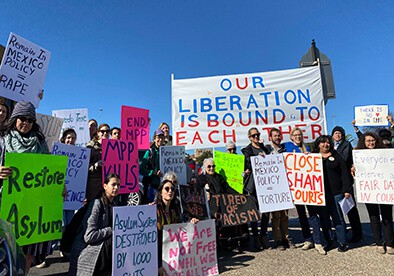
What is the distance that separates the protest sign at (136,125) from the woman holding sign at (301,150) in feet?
8.28

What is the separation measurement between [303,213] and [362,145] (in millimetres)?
1454

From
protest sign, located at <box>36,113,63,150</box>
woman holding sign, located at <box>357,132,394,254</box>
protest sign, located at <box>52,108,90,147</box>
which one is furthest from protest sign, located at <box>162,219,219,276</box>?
protest sign, located at <box>52,108,90,147</box>

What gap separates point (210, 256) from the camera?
12.5ft

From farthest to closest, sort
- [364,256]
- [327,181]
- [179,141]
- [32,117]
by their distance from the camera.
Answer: [179,141], [327,181], [364,256], [32,117]

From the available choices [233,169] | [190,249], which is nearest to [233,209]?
[233,169]

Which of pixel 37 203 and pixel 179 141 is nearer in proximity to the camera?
pixel 37 203

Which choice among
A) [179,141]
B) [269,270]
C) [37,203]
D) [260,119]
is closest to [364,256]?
[269,270]

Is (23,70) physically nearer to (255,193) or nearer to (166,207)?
(166,207)

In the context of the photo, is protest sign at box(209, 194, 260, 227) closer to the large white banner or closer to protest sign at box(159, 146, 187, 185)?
protest sign at box(159, 146, 187, 185)

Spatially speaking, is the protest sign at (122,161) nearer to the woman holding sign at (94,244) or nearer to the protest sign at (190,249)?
the woman holding sign at (94,244)

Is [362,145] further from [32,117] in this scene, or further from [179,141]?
[32,117]

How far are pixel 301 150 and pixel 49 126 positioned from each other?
13.4 ft

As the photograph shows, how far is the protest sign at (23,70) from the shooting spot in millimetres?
3812

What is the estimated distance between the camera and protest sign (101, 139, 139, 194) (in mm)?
3848
